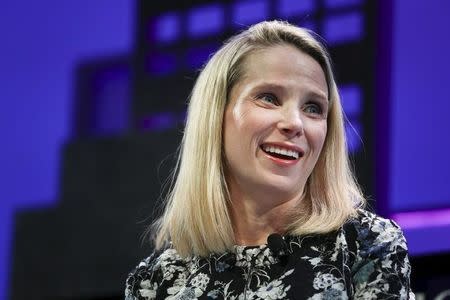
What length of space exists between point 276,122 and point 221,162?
0.17 m

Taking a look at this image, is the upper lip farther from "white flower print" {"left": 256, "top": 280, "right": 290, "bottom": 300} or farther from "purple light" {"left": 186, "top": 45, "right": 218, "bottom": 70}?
"purple light" {"left": 186, "top": 45, "right": 218, "bottom": 70}

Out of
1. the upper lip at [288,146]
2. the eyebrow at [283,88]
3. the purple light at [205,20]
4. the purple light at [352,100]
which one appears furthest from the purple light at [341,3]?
the upper lip at [288,146]

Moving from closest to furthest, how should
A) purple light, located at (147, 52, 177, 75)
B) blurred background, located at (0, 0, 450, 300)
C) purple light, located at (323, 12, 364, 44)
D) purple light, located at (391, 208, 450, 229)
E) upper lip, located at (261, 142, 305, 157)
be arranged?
upper lip, located at (261, 142, 305, 157)
purple light, located at (391, 208, 450, 229)
blurred background, located at (0, 0, 450, 300)
purple light, located at (323, 12, 364, 44)
purple light, located at (147, 52, 177, 75)

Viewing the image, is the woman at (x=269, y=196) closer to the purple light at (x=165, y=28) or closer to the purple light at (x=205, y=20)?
the purple light at (x=205, y=20)

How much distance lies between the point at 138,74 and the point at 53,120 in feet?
1.54

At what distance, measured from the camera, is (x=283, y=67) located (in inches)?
67.0

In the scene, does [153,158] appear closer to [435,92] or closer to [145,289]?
[435,92]

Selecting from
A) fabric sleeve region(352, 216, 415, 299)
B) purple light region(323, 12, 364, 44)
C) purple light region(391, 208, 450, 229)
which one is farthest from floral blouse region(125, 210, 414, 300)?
purple light region(323, 12, 364, 44)

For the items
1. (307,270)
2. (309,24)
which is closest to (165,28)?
(309,24)

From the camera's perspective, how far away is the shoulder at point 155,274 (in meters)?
1.77

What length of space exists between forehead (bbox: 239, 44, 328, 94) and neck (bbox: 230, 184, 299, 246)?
234mm

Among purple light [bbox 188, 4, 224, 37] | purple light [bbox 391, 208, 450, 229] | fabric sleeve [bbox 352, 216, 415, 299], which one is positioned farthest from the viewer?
purple light [bbox 188, 4, 224, 37]

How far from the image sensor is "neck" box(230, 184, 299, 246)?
1.70 metres

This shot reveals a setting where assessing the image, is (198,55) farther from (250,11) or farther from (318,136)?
(318,136)
